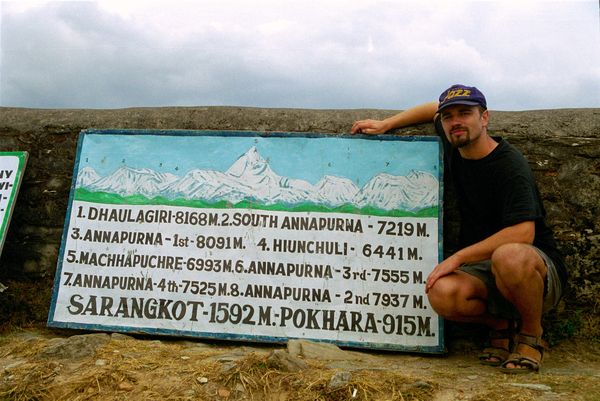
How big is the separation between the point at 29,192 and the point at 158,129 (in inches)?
40.4

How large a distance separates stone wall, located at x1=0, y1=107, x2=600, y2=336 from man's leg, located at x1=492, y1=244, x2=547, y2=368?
2.12ft

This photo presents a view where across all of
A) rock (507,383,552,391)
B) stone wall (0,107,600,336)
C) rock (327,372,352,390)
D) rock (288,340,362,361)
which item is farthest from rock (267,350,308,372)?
stone wall (0,107,600,336)

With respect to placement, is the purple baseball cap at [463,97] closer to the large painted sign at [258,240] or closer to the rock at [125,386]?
the large painted sign at [258,240]

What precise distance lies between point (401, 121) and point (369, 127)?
205 millimetres

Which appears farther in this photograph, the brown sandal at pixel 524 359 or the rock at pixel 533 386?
the brown sandal at pixel 524 359

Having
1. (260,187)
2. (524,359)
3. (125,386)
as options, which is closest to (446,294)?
(524,359)

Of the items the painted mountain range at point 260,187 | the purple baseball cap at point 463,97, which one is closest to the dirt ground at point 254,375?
the painted mountain range at point 260,187

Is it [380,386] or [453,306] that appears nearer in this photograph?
[380,386]

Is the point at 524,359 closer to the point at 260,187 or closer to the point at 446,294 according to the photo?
the point at 446,294

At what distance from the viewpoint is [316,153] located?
3.25 metres

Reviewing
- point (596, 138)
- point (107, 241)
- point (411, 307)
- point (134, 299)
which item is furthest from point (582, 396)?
point (107, 241)

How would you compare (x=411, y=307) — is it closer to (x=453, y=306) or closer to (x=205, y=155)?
(x=453, y=306)

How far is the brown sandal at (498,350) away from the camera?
263cm

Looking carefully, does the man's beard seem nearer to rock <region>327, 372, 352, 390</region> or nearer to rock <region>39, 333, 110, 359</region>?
rock <region>327, 372, 352, 390</region>
